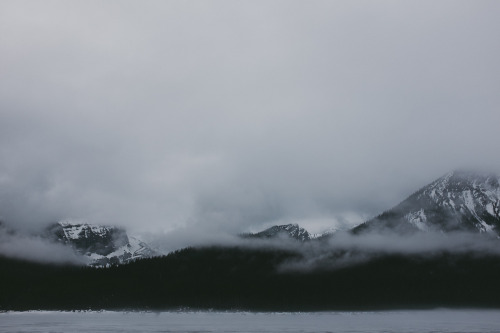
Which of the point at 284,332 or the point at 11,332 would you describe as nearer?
the point at 11,332

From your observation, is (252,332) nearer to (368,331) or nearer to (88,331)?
(368,331)

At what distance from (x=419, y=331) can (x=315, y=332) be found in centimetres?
2495

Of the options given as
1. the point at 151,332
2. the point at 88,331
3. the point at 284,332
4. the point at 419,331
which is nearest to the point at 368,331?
the point at 419,331

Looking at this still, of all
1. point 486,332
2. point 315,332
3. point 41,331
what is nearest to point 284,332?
point 315,332

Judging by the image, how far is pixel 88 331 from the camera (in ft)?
399

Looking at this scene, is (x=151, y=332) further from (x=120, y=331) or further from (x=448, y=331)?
(x=448, y=331)

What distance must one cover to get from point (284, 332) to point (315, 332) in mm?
7208

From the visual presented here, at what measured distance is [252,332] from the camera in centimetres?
12125

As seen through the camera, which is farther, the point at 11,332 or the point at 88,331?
the point at 88,331

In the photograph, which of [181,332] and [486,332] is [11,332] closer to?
[181,332]

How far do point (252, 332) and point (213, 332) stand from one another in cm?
896

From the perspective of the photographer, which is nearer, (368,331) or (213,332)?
(213,332)

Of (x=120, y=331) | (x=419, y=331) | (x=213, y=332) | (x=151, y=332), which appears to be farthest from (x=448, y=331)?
(x=120, y=331)

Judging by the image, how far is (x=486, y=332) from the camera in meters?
120
